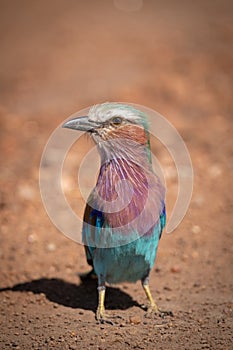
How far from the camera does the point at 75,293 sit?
6461 mm

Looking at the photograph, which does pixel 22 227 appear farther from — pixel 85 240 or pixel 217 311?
pixel 217 311

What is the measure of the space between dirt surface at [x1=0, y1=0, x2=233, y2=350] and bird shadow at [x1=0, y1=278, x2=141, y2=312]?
15mm

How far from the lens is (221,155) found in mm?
9234

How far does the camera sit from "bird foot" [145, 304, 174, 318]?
5.59 meters

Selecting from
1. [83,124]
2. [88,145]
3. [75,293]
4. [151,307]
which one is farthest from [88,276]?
[88,145]

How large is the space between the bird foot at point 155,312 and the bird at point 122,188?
65cm

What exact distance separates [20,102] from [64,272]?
5.81 metres

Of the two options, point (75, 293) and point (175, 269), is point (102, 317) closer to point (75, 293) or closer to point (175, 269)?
point (75, 293)

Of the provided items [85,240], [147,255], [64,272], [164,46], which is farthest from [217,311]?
[164,46]

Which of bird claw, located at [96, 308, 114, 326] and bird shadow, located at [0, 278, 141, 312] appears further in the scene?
bird shadow, located at [0, 278, 141, 312]

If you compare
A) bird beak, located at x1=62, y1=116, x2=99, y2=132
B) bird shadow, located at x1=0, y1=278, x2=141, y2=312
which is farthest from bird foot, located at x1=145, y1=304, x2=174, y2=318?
bird beak, located at x1=62, y1=116, x2=99, y2=132

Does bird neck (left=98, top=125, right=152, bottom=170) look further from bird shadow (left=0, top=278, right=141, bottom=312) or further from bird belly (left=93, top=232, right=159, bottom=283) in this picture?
bird shadow (left=0, top=278, right=141, bottom=312)

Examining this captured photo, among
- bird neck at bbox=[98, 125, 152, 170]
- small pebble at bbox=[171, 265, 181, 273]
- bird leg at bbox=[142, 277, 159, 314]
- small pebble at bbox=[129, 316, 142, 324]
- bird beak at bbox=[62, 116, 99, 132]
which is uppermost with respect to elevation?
bird beak at bbox=[62, 116, 99, 132]

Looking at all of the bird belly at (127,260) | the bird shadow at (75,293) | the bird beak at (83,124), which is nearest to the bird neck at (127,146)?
the bird beak at (83,124)
